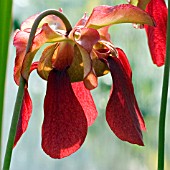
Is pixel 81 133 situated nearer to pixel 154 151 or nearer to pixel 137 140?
Result: pixel 137 140

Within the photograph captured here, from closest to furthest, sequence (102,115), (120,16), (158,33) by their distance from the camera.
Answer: (120,16) < (158,33) < (102,115)

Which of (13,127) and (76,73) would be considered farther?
(76,73)

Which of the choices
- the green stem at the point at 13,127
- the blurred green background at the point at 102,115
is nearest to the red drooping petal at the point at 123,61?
the green stem at the point at 13,127

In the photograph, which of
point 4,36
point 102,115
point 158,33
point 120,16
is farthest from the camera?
point 102,115

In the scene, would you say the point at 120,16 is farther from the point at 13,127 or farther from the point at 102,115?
the point at 102,115

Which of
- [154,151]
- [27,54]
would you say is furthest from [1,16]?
[154,151]

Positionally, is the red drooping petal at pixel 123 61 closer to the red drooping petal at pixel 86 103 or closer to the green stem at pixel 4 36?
the red drooping petal at pixel 86 103

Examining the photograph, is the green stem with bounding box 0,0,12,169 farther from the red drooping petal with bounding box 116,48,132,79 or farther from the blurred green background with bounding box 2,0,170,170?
the blurred green background with bounding box 2,0,170,170

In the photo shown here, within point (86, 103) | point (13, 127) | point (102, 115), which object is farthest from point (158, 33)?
point (102, 115)
